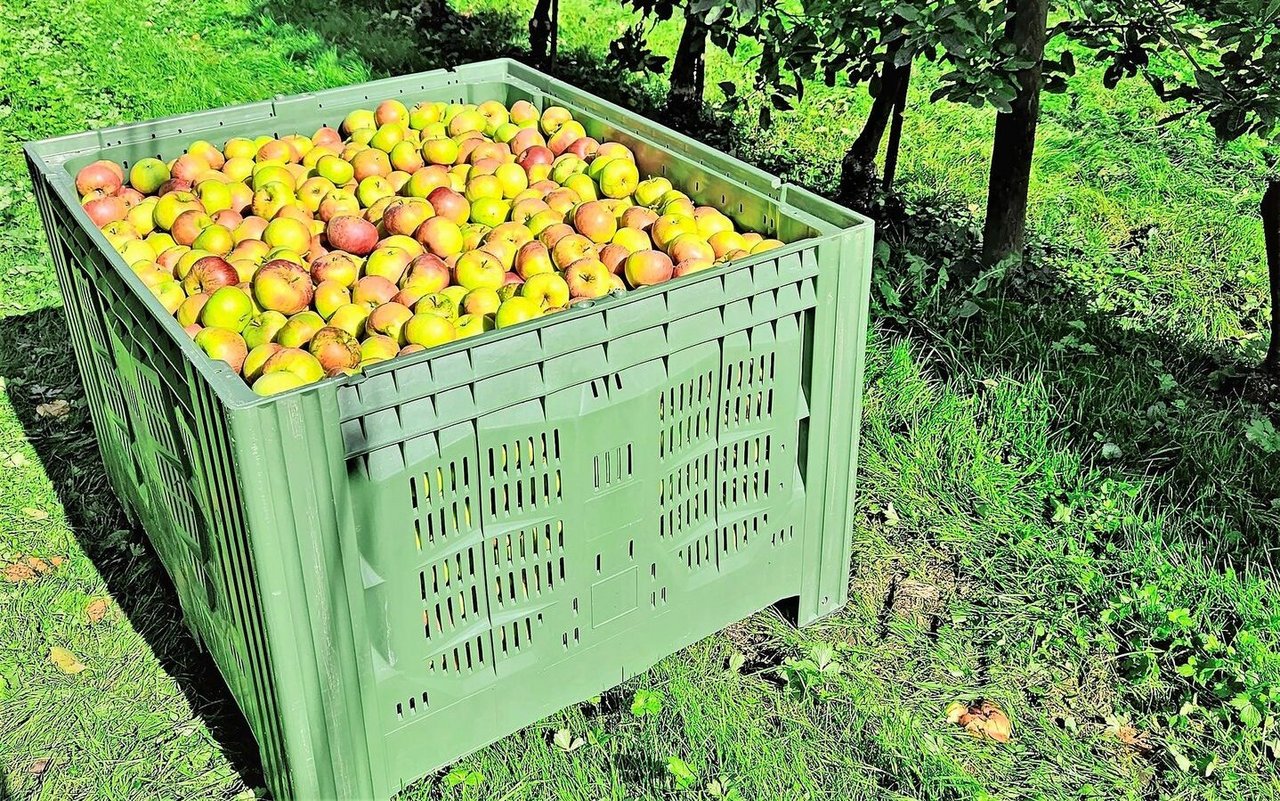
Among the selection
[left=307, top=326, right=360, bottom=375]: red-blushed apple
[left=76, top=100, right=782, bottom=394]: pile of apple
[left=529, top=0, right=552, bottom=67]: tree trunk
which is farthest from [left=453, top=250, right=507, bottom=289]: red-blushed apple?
[left=529, top=0, right=552, bottom=67]: tree trunk

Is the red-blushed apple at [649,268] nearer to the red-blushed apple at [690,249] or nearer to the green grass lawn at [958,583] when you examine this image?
the red-blushed apple at [690,249]

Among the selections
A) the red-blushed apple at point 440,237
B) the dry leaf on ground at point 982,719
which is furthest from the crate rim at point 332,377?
the dry leaf on ground at point 982,719

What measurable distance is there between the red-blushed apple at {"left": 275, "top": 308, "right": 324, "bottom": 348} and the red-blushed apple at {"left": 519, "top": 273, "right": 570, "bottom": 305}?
32 cm

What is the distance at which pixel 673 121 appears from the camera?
232 inches

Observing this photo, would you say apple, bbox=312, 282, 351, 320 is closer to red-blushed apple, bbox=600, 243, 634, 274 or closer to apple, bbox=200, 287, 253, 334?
apple, bbox=200, 287, 253, 334

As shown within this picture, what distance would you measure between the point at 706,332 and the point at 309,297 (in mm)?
866

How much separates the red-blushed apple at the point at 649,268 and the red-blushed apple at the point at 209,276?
86 cm

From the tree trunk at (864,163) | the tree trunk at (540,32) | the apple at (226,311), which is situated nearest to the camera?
the apple at (226,311)

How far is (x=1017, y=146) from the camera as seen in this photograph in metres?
4.21

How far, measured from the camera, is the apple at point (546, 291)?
2541mm

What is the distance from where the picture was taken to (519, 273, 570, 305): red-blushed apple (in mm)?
2541

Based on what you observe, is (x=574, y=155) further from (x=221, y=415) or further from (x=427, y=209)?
(x=221, y=415)

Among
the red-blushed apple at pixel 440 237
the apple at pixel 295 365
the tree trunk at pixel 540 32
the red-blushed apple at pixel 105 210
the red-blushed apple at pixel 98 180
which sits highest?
the red-blushed apple at pixel 98 180

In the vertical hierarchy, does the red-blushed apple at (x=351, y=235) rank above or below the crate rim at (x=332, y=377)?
below
